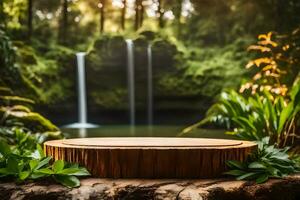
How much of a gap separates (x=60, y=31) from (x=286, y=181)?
1340 cm

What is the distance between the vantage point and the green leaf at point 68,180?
9.42 ft

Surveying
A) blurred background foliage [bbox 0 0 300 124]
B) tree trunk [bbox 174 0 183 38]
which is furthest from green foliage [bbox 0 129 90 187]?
tree trunk [bbox 174 0 183 38]

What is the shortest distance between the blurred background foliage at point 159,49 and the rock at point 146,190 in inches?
317

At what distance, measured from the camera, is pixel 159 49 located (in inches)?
550

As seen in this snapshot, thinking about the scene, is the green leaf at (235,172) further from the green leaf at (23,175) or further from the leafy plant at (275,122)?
the leafy plant at (275,122)

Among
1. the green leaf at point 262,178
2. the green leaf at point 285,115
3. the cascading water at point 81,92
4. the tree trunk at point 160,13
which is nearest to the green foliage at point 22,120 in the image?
the green leaf at point 285,115

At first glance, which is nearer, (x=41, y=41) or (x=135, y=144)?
(x=135, y=144)

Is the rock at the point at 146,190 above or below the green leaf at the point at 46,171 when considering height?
below

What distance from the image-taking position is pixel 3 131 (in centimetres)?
612

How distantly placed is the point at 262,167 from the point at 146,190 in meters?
0.87

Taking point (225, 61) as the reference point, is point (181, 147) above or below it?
below

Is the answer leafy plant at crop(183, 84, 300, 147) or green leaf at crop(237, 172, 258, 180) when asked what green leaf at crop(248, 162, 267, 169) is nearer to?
green leaf at crop(237, 172, 258, 180)

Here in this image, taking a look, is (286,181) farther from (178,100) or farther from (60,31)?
(60,31)

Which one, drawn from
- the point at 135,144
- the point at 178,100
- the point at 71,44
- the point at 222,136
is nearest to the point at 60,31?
the point at 71,44
